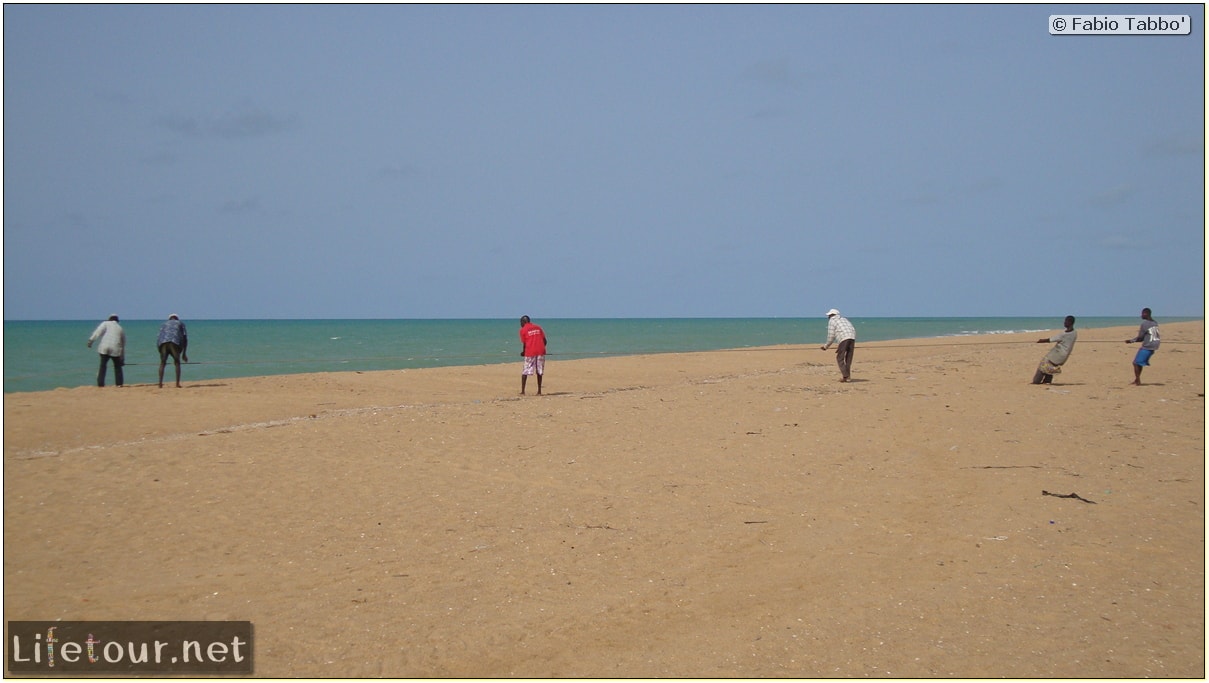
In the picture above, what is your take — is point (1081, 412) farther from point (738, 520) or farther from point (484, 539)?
point (484, 539)

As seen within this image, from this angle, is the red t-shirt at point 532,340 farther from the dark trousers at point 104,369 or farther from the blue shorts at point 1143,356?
the blue shorts at point 1143,356

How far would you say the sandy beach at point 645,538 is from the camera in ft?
16.7

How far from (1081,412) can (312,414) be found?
38.3 ft

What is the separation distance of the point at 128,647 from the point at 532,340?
11.9m

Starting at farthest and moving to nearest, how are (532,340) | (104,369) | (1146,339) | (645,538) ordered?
(104,369)
(532,340)
(1146,339)
(645,538)

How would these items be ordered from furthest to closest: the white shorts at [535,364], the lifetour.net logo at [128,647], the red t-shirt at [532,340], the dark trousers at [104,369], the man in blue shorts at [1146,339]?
1. the dark trousers at [104,369]
2. the white shorts at [535,364]
3. the red t-shirt at [532,340]
4. the man in blue shorts at [1146,339]
5. the lifetour.net logo at [128,647]

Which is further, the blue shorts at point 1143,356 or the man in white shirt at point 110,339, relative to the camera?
the man in white shirt at point 110,339

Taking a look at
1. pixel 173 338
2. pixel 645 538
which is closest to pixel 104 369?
pixel 173 338

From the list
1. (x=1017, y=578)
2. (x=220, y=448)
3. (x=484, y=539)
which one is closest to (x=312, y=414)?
(x=220, y=448)

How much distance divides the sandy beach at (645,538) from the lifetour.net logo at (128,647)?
0.15m

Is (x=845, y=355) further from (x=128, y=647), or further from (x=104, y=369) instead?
(x=104, y=369)

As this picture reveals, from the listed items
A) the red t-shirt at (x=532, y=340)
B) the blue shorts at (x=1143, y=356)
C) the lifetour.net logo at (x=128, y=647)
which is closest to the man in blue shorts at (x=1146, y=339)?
the blue shorts at (x=1143, y=356)

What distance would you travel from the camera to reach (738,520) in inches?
295

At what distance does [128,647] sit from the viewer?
529cm
